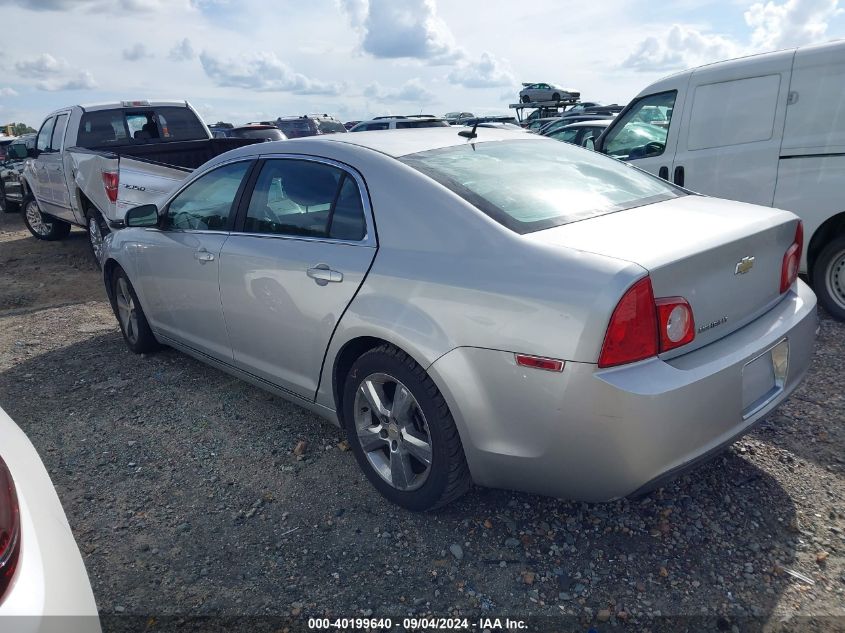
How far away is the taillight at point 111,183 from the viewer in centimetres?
707

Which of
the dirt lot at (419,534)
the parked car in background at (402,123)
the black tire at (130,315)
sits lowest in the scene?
the dirt lot at (419,534)

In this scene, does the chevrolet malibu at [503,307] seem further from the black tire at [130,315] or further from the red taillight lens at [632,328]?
the black tire at [130,315]

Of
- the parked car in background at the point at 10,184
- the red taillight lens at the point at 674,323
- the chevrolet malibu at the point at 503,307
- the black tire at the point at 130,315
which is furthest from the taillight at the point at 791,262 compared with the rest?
the parked car in background at the point at 10,184

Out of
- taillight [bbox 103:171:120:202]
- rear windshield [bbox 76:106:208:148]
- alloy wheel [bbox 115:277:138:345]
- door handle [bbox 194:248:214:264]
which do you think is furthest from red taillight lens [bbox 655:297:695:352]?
rear windshield [bbox 76:106:208:148]

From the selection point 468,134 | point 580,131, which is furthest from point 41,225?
point 468,134

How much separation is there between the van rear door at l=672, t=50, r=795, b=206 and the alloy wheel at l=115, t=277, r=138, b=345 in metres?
4.66

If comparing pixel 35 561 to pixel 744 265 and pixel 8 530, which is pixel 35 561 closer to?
pixel 8 530

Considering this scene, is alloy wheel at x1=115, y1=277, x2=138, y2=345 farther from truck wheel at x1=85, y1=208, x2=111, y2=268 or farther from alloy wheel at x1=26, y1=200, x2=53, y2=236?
alloy wheel at x1=26, y1=200, x2=53, y2=236

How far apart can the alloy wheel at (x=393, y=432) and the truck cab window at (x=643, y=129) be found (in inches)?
169

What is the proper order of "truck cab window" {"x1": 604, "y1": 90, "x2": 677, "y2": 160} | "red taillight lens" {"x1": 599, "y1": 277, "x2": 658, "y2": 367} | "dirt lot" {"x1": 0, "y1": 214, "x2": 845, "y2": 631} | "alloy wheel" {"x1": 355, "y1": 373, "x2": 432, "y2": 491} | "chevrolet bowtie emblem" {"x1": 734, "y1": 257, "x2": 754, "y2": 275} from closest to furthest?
"red taillight lens" {"x1": 599, "y1": 277, "x2": 658, "y2": 367}
"dirt lot" {"x1": 0, "y1": 214, "x2": 845, "y2": 631}
"chevrolet bowtie emblem" {"x1": 734, "y1": 257, "x2": 754, "y2": 275}
"alloy wheel" {"x1": 355, "y1": 373, "x2": 432, "y2": 491}
"truck cab window" {"x1": 604, "y1": 90, "x2": 677, "y2": 160}

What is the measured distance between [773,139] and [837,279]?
119 centimetres

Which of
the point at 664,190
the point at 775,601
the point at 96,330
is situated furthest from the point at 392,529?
the point at 96,330

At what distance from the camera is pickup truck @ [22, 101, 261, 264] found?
7059 millimetres

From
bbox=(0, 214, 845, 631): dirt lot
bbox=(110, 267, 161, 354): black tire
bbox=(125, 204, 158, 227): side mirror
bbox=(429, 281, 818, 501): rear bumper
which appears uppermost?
bbox=(125, 204, 158, 227): side mirror
